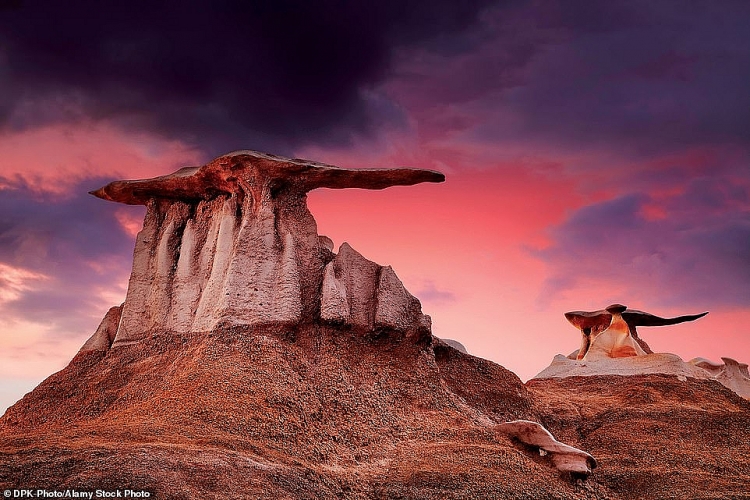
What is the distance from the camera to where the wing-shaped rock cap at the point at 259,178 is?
66.9 feet

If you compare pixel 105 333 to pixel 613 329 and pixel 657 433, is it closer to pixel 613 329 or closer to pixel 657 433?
pixel 657 433

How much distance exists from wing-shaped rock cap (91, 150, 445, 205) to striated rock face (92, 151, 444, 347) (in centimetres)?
3

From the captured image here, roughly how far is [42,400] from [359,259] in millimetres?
8271

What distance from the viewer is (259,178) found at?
803 inches

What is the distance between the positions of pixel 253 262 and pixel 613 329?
20.6 metres

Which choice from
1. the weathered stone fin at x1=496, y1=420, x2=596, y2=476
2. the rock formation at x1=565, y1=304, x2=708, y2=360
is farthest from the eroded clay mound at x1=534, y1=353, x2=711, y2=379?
the weathered stone fin at x1=496, y1=420, x2=596, y2=476

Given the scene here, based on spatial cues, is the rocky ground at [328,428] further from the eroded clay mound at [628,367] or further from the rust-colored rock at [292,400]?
the eroded clay mound at [628,367]

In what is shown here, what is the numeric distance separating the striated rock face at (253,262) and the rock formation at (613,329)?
51.9ft

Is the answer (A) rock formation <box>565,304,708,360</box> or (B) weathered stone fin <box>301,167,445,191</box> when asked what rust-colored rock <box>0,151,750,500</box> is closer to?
(B) weathered stone fin <box>301,167,445,191</box>

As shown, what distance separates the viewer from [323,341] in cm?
1919

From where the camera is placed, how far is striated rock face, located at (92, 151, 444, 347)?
19.3 meters

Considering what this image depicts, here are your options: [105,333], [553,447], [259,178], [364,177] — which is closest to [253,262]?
[259,178]

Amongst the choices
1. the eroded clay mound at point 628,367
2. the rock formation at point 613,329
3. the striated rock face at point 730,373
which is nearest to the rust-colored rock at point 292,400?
the eroded clay mound at point 628,367

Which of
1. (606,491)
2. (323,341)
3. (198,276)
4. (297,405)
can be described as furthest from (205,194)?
(606,491)
